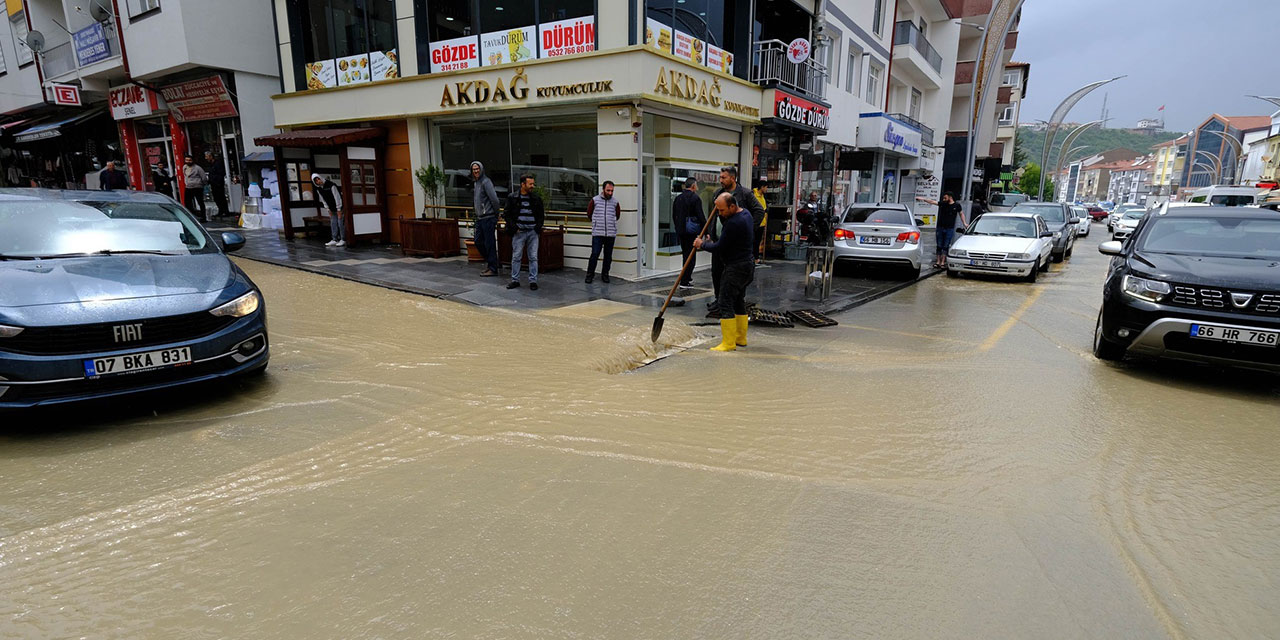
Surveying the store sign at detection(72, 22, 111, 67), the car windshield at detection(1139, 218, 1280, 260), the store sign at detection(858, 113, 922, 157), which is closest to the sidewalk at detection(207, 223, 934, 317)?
the car windshield at detection(1139, 218, 1280, 260)

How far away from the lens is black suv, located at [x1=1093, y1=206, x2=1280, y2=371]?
513 cm

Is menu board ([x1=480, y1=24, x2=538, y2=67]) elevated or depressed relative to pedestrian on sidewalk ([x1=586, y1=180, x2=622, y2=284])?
elevated

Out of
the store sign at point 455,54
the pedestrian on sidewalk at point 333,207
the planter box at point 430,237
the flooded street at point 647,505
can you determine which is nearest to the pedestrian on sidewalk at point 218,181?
the pedestrian on sidewalk at point 333,207

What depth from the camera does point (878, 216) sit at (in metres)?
13.0

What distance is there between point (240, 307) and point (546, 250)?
696 cm

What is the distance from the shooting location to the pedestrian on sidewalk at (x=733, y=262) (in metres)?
6.81

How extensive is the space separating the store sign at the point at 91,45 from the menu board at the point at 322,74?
363 inches

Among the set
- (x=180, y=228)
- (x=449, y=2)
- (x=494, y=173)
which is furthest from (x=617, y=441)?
(x=449, y=2)

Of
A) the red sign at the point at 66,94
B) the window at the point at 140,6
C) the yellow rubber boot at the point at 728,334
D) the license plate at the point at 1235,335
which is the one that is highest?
the window at the point at 140,6

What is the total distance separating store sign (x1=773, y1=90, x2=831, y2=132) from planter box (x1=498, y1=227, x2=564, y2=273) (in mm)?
6136

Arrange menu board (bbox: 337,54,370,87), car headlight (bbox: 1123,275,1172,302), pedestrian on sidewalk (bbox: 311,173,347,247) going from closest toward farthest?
car headlight (bbox: 1123,275,1172,302)
pedestrian on sidewalk (bbox: 311,173,347,247)
menu board (bbox: 337,54,370,87)

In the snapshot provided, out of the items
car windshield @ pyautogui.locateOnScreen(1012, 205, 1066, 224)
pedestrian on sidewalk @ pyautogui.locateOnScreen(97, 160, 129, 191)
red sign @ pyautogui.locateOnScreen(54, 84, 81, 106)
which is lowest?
car windshield @ pyautogui.locateOnScreen(1012, 205, 1066, 224)

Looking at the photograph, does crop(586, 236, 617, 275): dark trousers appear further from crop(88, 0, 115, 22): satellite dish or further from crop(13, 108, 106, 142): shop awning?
crop(13, 108, 106, 142): shop awning

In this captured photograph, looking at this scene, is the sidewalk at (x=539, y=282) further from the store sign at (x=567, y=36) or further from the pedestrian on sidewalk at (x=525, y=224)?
the store sign at (x=567, y=36)
